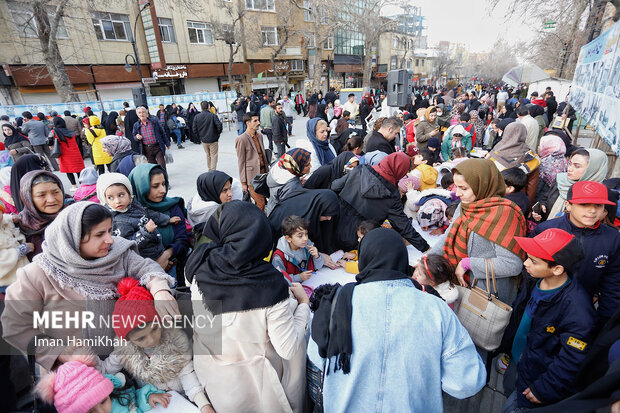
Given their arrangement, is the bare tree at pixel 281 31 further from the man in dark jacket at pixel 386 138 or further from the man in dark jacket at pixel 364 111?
the man in dark jacket at pixel 386 138

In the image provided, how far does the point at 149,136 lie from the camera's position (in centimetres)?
626

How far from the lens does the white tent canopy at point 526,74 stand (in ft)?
52.0

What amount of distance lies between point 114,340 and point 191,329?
0.42m

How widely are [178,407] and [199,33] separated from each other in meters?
26.3

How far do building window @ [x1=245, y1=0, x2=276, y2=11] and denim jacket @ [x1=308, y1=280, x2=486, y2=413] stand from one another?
29676 mm

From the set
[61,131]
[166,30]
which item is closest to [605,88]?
[61,131]

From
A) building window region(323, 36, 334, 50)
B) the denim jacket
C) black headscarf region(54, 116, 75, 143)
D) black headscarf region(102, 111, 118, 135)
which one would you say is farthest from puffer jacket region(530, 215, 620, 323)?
building window region(323, 36, 334, 50)

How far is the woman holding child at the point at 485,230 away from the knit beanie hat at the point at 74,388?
2.30 m

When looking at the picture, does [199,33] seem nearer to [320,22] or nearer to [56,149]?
[320,22]

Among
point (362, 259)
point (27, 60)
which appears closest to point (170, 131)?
point (27, 60)

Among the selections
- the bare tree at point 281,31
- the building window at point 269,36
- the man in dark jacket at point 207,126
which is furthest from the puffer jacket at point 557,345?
the building window at point 269,36

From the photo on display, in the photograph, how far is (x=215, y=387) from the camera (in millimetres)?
1659

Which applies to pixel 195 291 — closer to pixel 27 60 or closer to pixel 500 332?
pixel 500 332

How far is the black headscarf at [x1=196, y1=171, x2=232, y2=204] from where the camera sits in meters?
2.80
